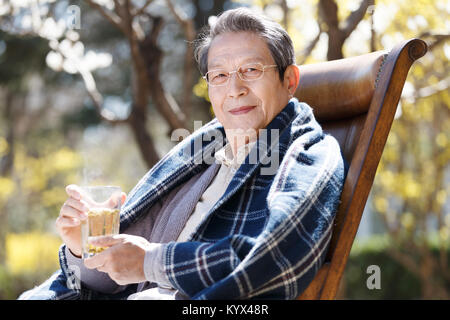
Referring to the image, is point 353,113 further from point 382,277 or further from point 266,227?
point 382,277

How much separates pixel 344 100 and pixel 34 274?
6.94 metres

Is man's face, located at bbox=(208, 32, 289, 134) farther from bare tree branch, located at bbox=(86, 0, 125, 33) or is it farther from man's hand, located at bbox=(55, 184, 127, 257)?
bare tree branch, located at bbox=(86, 0, 125, 33)

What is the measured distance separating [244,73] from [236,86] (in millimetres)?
59

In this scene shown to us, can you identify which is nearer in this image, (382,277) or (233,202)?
(233,202)

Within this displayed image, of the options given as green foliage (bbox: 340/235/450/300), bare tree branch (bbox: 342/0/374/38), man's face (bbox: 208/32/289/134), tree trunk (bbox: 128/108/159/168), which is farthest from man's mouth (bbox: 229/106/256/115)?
green foliage (bbox: 340/235/450/300)

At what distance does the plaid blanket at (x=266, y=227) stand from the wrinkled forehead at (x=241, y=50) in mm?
217

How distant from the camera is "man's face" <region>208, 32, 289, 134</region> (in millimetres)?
2119

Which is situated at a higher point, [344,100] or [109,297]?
[344,100]

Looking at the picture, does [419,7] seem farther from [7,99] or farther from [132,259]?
[7,99]

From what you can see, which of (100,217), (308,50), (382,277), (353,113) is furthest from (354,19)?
(382,277)

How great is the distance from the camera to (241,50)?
6.97 ft

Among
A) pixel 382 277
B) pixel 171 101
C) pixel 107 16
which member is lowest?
pixel 382 277

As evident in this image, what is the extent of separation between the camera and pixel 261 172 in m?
1.95
